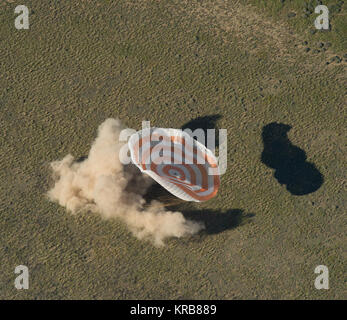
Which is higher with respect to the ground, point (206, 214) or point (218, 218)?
point (206, 214)

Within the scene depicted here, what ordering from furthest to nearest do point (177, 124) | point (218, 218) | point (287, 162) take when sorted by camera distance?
point (177, 124), point (287, 162), point (218, 218)

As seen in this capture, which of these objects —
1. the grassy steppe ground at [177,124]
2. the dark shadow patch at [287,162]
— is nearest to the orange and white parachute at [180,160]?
the grassy steppe ground at [177,124]

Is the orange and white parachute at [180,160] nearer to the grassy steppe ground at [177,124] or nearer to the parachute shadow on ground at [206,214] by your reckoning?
the parachute shadow on ground at [206,214]

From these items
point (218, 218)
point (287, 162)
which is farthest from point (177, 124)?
point (287, 162)

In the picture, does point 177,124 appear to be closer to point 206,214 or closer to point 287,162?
point 206,214

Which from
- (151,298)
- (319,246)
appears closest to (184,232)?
(151,298)

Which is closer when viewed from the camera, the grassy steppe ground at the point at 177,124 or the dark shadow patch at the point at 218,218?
the grassy steppe ground at the point at 177,124

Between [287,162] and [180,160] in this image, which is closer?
[180,160]
